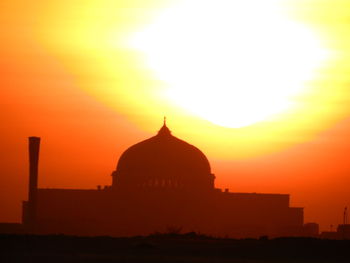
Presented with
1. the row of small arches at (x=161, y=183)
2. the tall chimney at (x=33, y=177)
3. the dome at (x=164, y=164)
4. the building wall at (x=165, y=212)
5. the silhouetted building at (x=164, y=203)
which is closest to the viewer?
the tall chimney at (x=33, y=177)

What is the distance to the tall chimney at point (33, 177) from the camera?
99.1m

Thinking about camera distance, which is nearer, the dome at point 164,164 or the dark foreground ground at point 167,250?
the dark foreground ground at point 167,250

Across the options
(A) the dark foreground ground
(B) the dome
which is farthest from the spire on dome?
(A) the dark foreground ground

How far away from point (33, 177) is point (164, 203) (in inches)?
396

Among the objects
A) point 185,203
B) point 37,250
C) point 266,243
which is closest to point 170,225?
point 185,203

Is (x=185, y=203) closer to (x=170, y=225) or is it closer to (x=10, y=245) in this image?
(x=170, y=225)

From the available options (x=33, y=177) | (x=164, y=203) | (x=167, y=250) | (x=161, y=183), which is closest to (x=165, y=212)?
(x=164, y=203)

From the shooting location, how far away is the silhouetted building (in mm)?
105000

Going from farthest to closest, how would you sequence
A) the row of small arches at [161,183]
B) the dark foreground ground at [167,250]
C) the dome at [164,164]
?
1. the row of small arches at [161,183]
2. the dome at [164,164]
3. the dark foreground ground at [167,250]

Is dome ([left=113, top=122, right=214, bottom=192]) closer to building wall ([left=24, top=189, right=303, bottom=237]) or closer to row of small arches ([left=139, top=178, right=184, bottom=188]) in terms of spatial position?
row of small arches ([left=139, top=178, right=184, bottom=188])

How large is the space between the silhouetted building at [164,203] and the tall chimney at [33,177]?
1.72 metres

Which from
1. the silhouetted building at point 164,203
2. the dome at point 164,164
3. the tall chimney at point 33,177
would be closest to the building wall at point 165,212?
the silhouetted building at point 164,203

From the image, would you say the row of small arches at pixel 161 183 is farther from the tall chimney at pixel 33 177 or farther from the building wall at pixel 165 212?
the tall chimney at pixel 33 177

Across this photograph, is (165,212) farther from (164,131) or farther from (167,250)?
(167,250)
